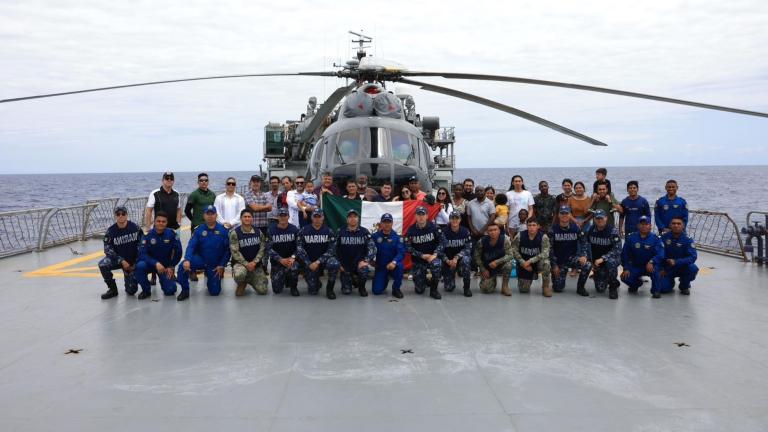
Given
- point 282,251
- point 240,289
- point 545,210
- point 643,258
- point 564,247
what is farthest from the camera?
point 545,210

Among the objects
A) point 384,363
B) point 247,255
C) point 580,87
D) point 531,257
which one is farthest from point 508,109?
point 384,363

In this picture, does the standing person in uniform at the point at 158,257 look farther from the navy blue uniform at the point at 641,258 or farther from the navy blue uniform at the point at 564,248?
the navy blue uniform at the point at 641,258

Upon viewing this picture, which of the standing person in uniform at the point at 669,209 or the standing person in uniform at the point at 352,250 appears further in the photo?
the standing person in uniform at the point at 669,209

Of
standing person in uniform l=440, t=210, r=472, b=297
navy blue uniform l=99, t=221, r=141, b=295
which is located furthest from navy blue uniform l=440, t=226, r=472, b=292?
navy blue uniform l=99, t=221, r=141, b=295

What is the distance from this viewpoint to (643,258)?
8305 mm

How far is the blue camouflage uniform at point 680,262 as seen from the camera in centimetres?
820

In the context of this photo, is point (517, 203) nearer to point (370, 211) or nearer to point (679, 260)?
point (370, 211)

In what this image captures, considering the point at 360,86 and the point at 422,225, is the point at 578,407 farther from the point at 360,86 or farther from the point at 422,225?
the point at 360,86

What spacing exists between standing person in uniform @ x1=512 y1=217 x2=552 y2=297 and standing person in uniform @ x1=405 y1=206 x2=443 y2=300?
1.18 meters

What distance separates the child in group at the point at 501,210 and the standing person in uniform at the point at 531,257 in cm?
66

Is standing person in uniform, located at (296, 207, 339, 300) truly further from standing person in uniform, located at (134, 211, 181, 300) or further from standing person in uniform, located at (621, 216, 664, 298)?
standing person in uniform, located at (621, 216, 664, 298)

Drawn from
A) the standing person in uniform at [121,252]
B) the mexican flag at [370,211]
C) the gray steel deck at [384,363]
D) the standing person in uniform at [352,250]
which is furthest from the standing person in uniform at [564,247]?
the standing person in uniform at [121,252]

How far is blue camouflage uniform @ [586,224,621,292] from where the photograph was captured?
8.20 meters

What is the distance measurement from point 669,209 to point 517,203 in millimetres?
2448
